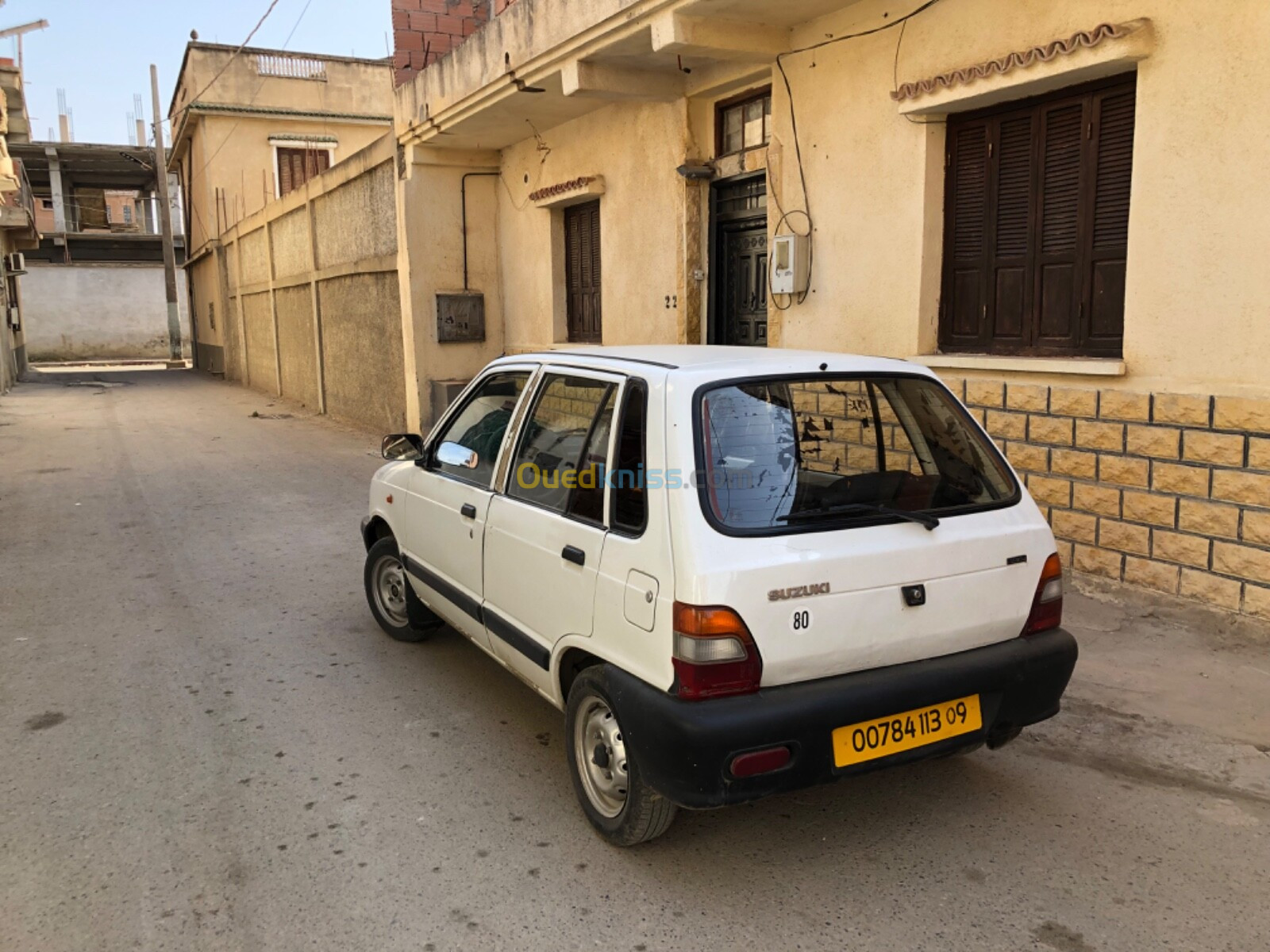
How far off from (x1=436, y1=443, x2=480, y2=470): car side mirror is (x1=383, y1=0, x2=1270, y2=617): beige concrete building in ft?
11.9

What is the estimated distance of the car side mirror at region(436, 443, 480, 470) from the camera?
423 cm

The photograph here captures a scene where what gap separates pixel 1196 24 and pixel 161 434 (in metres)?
14.7

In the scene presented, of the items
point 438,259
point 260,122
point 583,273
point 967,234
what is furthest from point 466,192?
point 260,122

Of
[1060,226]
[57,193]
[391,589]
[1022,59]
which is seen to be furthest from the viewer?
[57,193]

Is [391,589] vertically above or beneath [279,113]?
beneath

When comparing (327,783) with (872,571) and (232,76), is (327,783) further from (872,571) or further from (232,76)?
(232,76)

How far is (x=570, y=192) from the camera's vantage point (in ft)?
34.9

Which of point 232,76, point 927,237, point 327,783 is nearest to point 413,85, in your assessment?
point 927,237

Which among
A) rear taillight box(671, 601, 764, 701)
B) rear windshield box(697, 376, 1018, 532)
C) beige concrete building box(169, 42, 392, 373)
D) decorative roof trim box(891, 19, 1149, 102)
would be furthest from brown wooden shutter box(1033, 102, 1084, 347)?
beige concrete building box(169, 42, 392, 373)

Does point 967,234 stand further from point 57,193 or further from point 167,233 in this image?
point 57,193

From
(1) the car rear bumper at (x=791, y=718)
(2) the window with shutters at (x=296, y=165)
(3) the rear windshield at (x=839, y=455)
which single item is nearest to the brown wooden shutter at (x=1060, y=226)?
(3) the rear windshield at (x=839, y=455)

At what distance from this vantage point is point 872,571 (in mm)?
2922

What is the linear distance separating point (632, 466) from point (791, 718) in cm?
94

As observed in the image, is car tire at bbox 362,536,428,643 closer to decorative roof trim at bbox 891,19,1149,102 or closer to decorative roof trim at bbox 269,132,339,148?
decorative roof trim at bbox 891,19,1149,102
